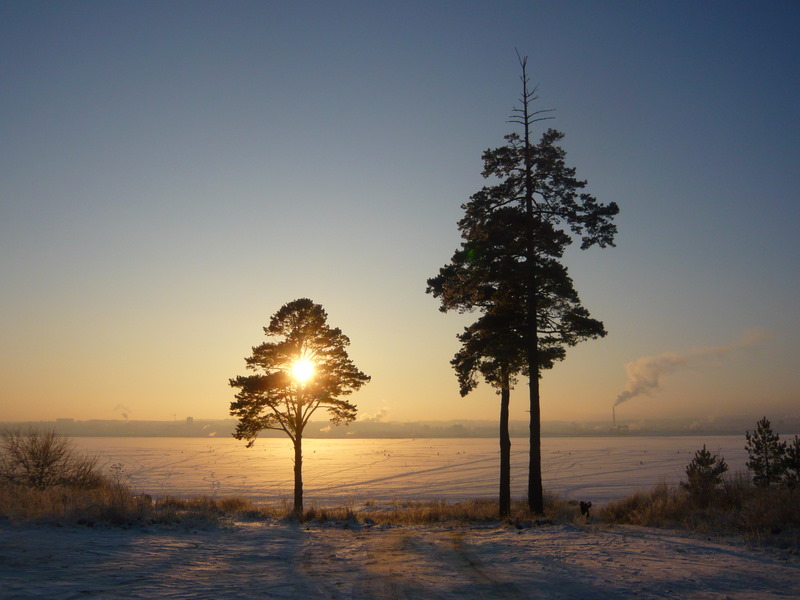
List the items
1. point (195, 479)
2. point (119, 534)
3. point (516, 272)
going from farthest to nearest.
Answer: point (195, 479) < point (516, 272) < point (119, 534)

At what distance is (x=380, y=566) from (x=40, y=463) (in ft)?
86.8

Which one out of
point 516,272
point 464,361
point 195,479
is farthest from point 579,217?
point 195,479

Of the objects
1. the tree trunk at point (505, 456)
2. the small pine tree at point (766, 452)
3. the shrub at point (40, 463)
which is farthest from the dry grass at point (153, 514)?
the small pine tree at point (766, 452)

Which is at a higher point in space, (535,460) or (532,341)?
(532,341)

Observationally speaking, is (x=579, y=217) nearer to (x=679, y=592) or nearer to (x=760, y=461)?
(x=679, y=592)

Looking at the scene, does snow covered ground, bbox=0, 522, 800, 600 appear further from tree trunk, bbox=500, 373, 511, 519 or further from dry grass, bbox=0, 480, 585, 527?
tree trunk, bbox=500, 373, 511, 519

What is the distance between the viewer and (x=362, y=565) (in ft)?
39.7

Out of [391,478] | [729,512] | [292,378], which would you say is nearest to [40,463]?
[292,378]

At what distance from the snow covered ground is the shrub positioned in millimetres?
17593

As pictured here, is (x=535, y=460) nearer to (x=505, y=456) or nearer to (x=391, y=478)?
(x=505, y=456)

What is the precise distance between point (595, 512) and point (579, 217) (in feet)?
40.8

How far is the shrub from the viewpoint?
29703 mm

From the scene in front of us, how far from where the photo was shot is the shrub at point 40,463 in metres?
29.7

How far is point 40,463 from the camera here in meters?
30.2
